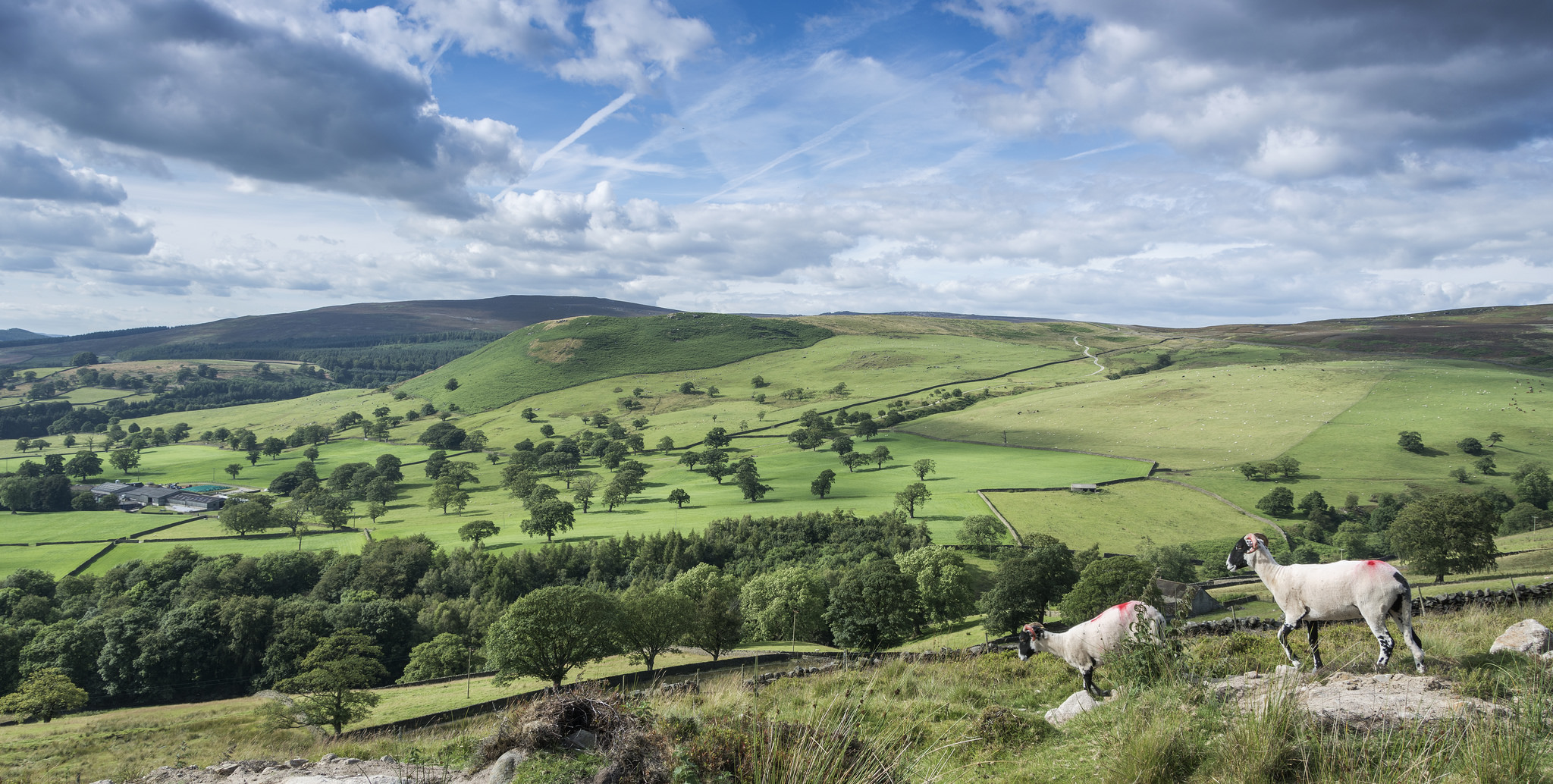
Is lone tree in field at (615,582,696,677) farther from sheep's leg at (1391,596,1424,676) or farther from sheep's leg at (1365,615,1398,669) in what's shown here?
sheep's leg at (1391,596,1424,676)

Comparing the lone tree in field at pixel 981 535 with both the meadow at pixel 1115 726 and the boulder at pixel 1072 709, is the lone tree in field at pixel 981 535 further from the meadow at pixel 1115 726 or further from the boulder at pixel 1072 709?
the boulder at pixel 1072 709

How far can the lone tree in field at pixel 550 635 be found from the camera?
41.5m

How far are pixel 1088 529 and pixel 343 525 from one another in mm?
99071

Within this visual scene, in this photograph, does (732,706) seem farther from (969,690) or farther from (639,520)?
(639,520)

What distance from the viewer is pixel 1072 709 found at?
33.2ft

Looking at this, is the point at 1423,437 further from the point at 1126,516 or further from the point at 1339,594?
the point at 1339,594

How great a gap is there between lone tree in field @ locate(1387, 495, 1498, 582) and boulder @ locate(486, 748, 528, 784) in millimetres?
57399

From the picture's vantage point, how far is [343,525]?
96375mm

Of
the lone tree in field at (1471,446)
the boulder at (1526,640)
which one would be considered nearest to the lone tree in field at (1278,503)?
the lone tree in field at (1471,446)

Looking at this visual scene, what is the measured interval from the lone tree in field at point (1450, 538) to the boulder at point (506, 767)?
57.4m

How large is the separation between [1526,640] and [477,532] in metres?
87.3

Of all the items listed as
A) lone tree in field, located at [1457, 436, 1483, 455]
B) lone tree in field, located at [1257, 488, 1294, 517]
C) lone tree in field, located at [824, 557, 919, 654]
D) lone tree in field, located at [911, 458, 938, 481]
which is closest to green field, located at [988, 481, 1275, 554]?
lone tree in field, located at [1257, 488, 1294, 517]

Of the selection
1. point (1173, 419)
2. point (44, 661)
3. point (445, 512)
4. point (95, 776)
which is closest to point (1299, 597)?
point (95, 776)

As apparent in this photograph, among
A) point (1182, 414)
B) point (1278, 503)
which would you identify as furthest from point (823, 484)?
point (1182, 414)
